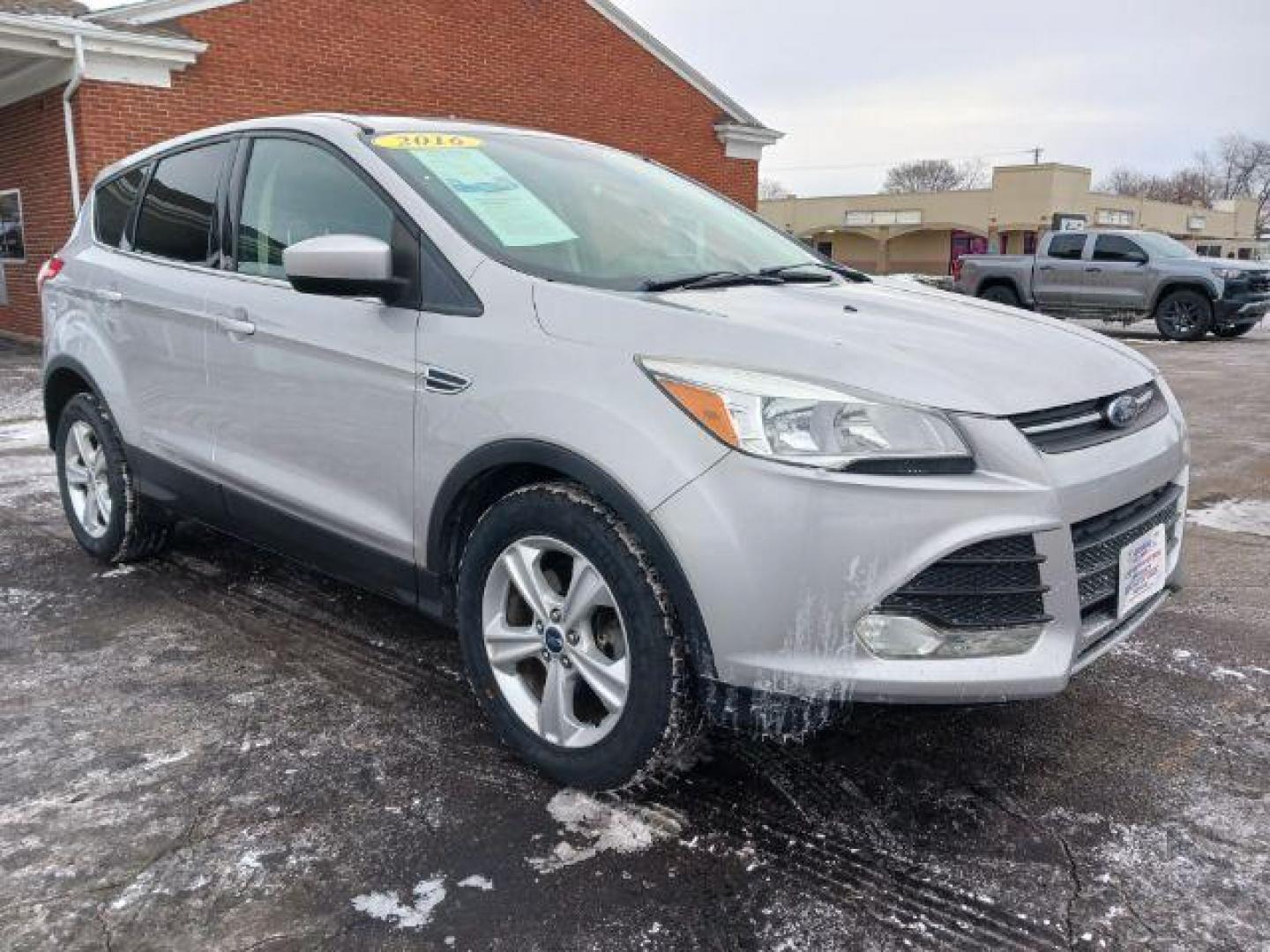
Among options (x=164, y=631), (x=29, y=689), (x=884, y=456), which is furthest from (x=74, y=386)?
(x=884, y=456)

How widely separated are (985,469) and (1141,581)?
708mm

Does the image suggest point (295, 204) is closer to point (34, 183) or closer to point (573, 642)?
point (573, 642)

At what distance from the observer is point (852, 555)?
2160mm

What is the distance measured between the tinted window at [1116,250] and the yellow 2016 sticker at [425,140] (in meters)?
16.4

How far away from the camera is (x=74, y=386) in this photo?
4504 mm

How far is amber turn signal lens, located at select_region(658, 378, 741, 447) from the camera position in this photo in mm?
2234

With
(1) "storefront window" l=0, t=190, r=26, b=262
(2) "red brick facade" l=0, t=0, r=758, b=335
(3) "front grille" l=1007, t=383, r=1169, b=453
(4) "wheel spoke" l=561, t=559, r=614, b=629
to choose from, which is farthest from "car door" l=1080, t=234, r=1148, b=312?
(4) "wheel spoke" l=561, t=559, r=614, b=629

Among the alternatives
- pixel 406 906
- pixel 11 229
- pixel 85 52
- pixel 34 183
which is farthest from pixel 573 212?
pixel 11 229

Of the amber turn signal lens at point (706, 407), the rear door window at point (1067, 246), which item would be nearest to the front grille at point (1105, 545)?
the amber turn signal lens at point (706, 407)

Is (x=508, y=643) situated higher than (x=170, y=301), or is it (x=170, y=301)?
(x=170, y=301)

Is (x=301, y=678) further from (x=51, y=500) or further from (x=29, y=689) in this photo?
(x=51, y=500)

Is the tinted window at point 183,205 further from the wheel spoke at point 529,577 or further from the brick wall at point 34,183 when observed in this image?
the brick wall at point 34,183

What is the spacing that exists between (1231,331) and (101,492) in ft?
58.1

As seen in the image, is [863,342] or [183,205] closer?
[863,342]
